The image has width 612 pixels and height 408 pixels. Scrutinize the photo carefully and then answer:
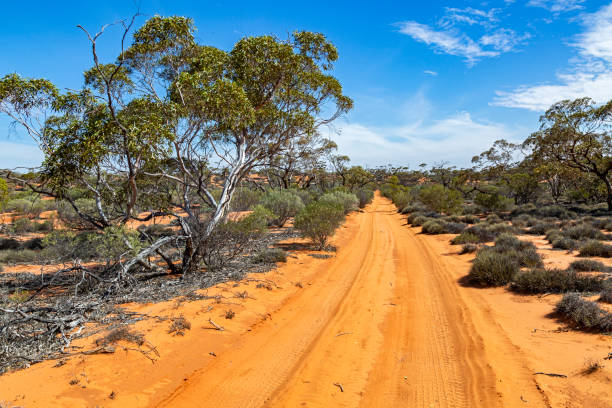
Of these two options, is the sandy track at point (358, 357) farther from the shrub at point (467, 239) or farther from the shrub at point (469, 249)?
the shrub at point (467, 239)

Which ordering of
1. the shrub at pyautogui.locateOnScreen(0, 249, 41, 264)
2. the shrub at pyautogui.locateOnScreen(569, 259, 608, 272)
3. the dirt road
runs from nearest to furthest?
the dirt road
the shrub at pyautogui.locateOnScreen(569, 259, 608, 272)
the shrub at pyautogui.locateOnScreen(0, 249, 41, 264)

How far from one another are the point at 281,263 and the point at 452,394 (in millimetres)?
7563

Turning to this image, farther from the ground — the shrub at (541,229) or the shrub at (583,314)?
the shrub at (541,229)

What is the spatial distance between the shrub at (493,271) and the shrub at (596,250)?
3428 millimetres

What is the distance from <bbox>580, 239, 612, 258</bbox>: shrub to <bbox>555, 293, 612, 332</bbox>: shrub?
18.5 ft

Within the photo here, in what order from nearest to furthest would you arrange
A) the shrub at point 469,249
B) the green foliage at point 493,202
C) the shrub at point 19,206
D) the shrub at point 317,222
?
the shrub at point 469,249, the shrub at point 317,222, the shrub at point 19,206, the green foliage at point 493,202

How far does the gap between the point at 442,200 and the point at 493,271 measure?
1974cm

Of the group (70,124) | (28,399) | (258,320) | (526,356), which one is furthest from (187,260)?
(526,356)

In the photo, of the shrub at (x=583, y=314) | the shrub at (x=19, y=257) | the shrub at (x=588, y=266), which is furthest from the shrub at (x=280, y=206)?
the shrub at (x=583, y=314)

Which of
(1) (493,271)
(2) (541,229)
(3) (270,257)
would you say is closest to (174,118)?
(3) (270,257)

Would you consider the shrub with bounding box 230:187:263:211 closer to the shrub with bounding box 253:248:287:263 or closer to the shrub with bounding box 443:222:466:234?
the shrub with bounding box 253:248:287:263

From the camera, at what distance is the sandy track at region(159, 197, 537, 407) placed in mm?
4008

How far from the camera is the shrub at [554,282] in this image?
23.4 ft

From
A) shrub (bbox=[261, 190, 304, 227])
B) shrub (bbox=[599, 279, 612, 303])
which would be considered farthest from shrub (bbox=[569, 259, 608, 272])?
shrub (bbox=[261, 190, 304, 227])
